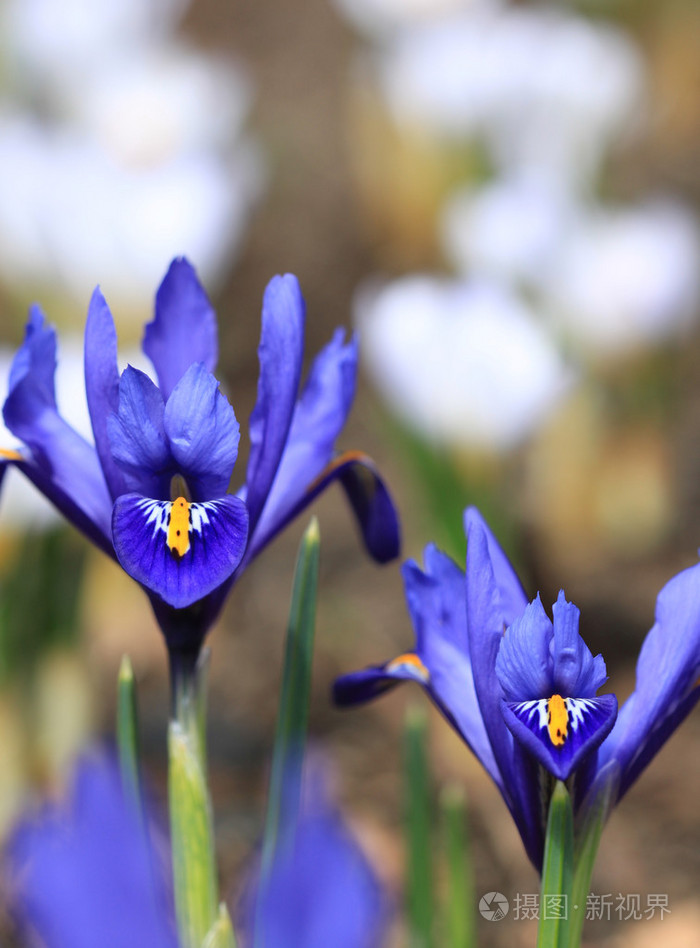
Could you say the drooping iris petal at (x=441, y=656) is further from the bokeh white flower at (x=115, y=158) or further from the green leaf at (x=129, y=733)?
the bokeh white flower at (x=115, y=158)

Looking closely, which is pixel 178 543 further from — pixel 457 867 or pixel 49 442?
pixel 457 867

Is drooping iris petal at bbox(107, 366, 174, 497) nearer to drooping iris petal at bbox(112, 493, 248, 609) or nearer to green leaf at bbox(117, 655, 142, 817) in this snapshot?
drooping iris petal at bbox(112, 493, 248, 609)

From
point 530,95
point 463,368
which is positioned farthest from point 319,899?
point 530,95

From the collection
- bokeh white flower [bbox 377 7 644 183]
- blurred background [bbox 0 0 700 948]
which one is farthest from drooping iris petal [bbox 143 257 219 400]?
bokeh white flower [bbox 377 7 644 183]

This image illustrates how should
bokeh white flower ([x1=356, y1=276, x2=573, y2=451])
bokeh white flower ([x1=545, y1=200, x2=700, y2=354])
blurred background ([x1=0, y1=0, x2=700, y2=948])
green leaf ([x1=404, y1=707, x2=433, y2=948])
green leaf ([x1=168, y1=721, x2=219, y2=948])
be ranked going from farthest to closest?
bokeh white flower ([x1=545, y1=200, x2=700, y2=354]) → bokeh white flower ([x1=356, y1=276, x2=573, y2=451]) → blurred background ([x1=0, y1=0, x2=700, y2=948]) → green leaf ([x1=404, y1=707, x2=433, y2=948]) → green leaf ([x1=168, y1=721, x2=219, y2=948])

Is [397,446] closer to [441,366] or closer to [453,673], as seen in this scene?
[441,366]

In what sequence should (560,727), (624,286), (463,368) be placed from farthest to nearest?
(624,286)
(463,368)
(560,727)

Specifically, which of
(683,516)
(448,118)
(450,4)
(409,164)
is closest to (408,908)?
(683,516)
